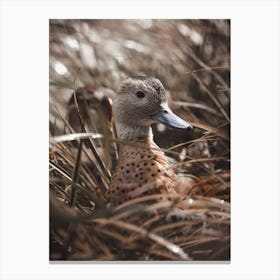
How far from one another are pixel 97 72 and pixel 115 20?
23 centimetres

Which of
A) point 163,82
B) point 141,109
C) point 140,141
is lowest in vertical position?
point 140,141

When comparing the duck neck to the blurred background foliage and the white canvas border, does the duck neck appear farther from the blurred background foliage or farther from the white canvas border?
the white canvas border

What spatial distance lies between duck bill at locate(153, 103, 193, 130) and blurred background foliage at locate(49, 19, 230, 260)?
0.25 feet

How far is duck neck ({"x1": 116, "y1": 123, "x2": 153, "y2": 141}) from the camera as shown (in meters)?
2.13

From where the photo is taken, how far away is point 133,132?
7.00 feet

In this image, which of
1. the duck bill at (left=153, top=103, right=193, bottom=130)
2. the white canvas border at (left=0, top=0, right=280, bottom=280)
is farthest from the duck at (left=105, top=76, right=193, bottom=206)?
the white canvas border at (left=0, top=0, right=280, bottom=280)

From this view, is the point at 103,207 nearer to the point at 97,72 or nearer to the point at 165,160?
the point at 165,160

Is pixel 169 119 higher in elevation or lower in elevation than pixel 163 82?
lower

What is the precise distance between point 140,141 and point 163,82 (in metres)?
0.26
